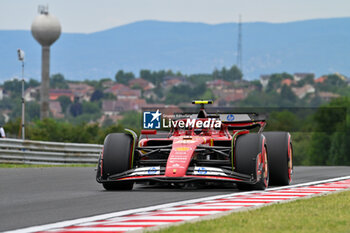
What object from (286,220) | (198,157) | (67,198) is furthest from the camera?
(198,157)

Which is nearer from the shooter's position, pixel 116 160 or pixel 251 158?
pixel 251 158

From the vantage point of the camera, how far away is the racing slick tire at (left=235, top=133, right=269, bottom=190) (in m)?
14.4

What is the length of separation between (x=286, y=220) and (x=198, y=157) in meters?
5.76

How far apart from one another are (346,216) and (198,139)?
5435 millimetres

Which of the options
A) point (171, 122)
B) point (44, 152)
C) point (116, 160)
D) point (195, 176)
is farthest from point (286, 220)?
point (44, 152)

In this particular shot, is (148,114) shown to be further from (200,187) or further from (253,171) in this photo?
(253,171)

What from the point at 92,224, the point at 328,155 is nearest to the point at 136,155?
the point at 92,224

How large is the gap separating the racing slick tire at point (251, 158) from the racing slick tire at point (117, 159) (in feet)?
5.97

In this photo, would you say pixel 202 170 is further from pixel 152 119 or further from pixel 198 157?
pixel 152 119

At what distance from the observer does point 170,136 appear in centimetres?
1641

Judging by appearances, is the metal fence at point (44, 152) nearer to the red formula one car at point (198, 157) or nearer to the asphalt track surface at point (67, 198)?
the asphalt track surface at point (67, 198)

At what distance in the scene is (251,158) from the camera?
14445 millimetres

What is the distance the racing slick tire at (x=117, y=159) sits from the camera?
15.0m

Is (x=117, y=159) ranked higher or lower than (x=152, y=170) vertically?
higher
